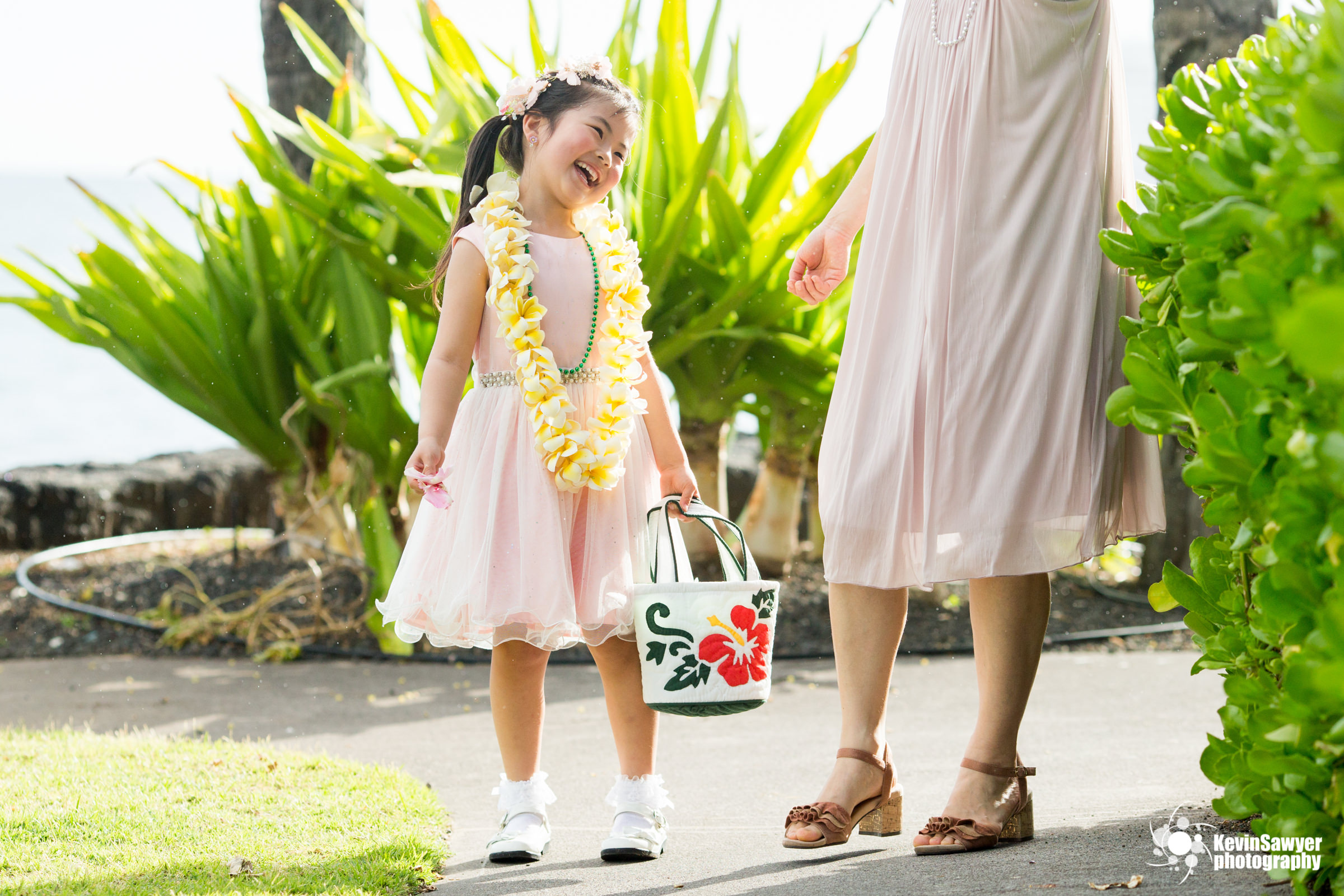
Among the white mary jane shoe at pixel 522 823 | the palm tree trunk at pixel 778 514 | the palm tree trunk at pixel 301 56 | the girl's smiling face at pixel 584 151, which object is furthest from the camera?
the palm tree trunk at pixel 301 56

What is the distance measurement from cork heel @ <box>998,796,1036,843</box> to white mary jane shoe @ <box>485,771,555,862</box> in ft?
2.52

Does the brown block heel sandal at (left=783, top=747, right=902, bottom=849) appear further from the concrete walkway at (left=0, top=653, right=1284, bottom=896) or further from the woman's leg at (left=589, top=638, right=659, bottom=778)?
the woman's leg at (left=589, top=638, right=659, bottom=778)

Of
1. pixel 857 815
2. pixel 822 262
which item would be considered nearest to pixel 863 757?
pixel 857 815

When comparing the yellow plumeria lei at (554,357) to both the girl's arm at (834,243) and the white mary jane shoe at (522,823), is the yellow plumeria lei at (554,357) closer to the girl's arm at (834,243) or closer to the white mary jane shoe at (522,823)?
the girl's arm at (834,243)

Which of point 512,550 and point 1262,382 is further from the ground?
point 1262,382

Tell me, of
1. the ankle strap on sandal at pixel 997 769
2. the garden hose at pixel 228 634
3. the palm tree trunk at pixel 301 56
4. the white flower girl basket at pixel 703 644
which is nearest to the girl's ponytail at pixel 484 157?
the white flower girl basket at pixel 703 644

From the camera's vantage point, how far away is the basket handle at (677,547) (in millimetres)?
2012

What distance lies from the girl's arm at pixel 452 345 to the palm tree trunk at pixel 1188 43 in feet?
9.34

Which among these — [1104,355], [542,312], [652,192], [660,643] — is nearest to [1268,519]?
[1104,355]

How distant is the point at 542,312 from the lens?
83.2 inches

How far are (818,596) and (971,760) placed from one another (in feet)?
8.53

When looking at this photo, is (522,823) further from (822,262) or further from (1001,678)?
(822,262)

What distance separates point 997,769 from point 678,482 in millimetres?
775

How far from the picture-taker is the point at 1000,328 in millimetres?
1798
